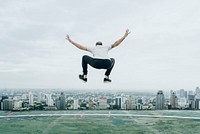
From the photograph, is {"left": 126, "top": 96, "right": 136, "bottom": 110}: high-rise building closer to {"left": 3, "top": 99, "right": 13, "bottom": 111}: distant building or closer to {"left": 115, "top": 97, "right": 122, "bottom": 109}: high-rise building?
{"left": 115, "top": 97, "right": 122, "bottom": 109}: high-rise building

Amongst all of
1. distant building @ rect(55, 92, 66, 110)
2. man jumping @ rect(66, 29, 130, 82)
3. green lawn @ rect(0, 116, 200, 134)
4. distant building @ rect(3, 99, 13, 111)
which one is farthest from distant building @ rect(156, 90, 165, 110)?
man jumping @ rect(66, 29, 130, 82)

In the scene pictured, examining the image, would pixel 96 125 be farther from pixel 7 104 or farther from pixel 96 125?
pixel 7 104

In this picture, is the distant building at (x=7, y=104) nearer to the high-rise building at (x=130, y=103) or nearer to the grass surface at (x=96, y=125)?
the grass surface at (x=96, y=125)

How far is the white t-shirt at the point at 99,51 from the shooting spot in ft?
15.6

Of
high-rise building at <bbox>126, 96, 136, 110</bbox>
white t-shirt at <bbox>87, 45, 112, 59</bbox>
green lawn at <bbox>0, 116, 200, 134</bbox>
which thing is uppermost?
white t-shirt at <bbox>87, 45, 112, 59</bbox>

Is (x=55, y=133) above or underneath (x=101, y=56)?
underneath

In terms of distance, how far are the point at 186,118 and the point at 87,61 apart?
2399cm

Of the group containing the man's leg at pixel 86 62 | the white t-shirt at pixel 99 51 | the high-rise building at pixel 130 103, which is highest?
the white t-shirt at pixel 99 51

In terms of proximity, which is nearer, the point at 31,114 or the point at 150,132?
the point at 150,132

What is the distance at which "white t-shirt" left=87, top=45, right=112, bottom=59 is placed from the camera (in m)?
4.75

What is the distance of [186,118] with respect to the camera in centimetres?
2694

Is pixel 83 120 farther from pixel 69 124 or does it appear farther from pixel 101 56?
pixel 101 56

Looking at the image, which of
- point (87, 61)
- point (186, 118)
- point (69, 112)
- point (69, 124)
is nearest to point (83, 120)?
point (69, 124)

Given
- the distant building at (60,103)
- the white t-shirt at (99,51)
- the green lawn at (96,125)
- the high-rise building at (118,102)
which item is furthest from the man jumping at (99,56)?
the high-rise building at (118,102)
